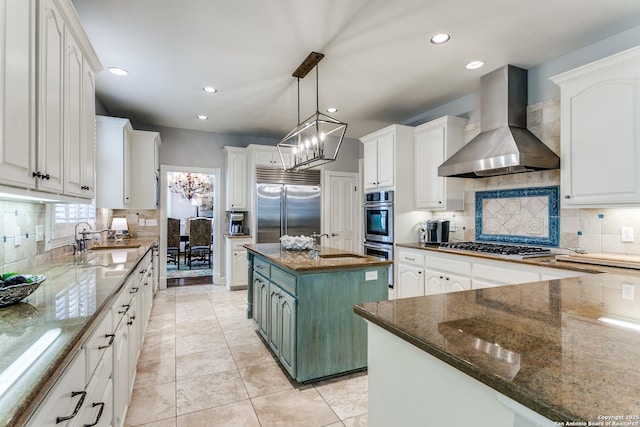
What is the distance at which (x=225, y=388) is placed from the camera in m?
2.37

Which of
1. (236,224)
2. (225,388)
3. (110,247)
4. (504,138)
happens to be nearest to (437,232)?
(504,138)

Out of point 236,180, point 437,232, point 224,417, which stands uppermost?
point 236,180

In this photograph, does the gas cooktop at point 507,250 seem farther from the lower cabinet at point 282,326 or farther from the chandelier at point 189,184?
the chandelier at point 189,184

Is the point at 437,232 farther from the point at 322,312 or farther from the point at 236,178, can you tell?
the point at 236,178

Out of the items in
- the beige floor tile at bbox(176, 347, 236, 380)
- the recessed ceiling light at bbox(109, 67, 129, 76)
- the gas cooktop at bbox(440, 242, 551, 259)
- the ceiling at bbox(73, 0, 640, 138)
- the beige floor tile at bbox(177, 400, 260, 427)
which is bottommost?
the beige floor tile at bbox(177, 400, 260, 427)

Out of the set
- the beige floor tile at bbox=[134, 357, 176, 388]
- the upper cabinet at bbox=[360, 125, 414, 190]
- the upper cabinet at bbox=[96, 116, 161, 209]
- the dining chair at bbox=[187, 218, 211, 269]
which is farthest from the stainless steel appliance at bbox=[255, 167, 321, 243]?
the beige floor tile at bbox=[134, 357, 176, 388]

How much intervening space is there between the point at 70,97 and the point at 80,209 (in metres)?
2.12

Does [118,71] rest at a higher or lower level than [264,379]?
higher

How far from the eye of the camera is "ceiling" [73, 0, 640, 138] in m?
2.33

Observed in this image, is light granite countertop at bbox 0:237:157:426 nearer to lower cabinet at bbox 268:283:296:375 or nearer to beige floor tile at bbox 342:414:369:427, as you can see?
lower cabinet at bbox 268:283:296:375

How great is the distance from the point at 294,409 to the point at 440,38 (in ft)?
10.1

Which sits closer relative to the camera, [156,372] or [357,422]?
[357,422]

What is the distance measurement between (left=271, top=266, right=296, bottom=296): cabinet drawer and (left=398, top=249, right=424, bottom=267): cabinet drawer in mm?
1883

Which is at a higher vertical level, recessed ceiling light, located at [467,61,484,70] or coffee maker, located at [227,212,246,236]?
recessed ceiling light, located at [467,61,484,70]
